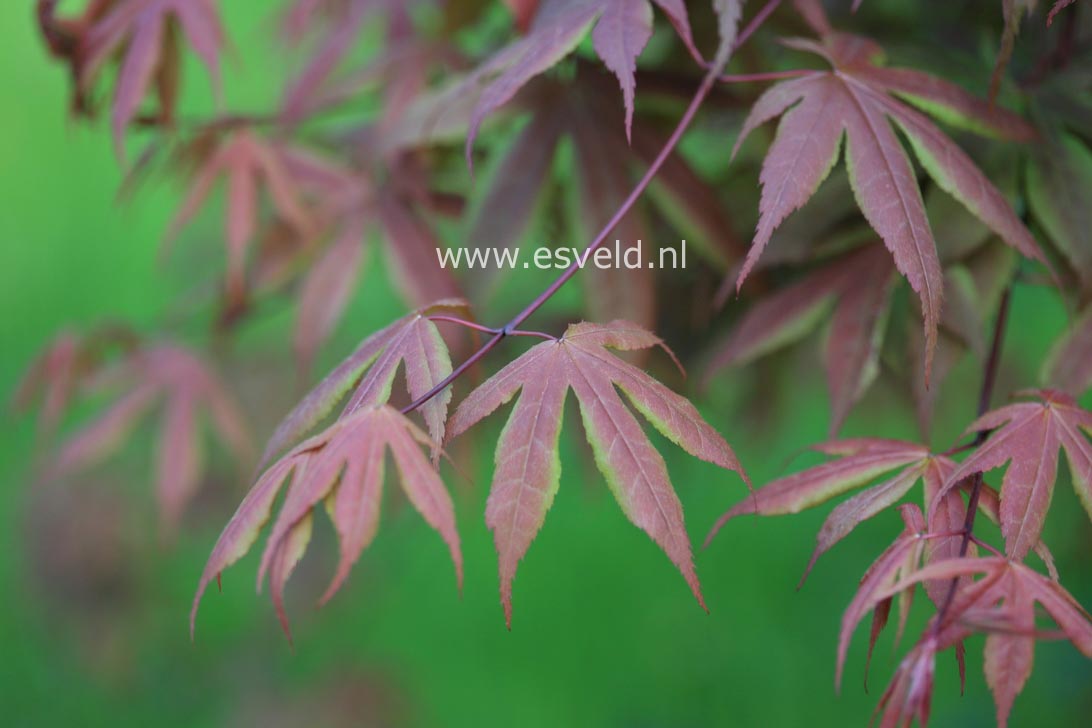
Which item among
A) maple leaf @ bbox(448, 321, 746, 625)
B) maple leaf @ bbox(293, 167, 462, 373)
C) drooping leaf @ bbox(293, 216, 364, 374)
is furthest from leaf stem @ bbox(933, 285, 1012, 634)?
drooping leaf @ bbox(293, 216, 364, 374)

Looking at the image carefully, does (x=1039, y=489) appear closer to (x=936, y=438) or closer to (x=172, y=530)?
(x=936, y=438)

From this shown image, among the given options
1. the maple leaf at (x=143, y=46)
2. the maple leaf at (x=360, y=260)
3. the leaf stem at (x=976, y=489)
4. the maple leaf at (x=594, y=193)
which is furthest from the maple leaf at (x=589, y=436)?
the maple leaf at (x=143, y=46)

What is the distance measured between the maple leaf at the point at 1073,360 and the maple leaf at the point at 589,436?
30 cm

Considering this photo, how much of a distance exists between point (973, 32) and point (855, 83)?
0.32 meters

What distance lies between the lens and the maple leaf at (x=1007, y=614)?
42 centimetres

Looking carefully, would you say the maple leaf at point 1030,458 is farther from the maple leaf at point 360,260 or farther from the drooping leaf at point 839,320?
the maple leaf at point 360,260

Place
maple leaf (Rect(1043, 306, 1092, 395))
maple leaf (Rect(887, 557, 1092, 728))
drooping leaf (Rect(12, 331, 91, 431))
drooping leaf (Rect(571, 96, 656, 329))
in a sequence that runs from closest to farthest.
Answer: maple leaf (Rect(887, 557, 1092, 728)) < maple leaf (Rect(1043, 306, 1092, 395)) < drooping leaf (Rect(571, 96, 656, 329)) < drooping leaf (Rect(12, 331, 91, 431))

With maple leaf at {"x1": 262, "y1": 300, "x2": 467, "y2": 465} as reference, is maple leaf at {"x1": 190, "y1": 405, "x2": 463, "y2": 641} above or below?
below

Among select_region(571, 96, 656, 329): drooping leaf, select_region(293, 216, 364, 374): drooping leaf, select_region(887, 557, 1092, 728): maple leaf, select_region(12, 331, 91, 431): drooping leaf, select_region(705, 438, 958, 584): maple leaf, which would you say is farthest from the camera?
select_region(12, 331, 91, 431): drooping leaf

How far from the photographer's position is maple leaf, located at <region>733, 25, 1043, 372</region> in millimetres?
516

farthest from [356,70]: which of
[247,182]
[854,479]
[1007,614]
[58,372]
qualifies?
[1007,614]

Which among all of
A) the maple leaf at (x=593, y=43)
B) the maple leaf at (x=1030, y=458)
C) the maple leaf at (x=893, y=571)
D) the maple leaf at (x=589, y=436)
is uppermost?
the maple leaf at (x=593, y=43)

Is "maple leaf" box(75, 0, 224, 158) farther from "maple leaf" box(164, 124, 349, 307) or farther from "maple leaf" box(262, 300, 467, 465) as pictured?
"maple leaf" box(262, 300, 467, 465)

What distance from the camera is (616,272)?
2.51ft
